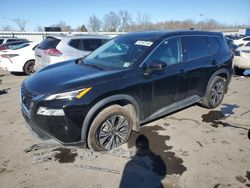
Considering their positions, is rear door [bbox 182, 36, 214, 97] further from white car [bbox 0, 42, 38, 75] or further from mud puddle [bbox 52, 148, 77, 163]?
white car [bbox 0, 42, 38, 75]

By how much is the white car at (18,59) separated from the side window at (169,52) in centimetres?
700

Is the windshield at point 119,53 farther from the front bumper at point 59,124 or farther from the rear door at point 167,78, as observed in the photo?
the front bumper at point 59,124

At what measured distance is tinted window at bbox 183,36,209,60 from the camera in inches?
172

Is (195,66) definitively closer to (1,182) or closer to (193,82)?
(193,82)

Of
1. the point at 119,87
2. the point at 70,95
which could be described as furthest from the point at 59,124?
the point at 119,87

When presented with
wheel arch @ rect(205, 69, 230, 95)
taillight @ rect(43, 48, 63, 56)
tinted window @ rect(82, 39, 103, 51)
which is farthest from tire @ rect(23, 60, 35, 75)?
wheel arch @ rect(205, 69, 230, 95)

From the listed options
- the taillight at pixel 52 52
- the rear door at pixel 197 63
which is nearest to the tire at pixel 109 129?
the rear door at pixel 197 63

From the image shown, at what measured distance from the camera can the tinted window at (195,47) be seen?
437 centimetres

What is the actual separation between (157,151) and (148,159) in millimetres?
277

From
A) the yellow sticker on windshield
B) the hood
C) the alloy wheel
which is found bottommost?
the alloy wheel

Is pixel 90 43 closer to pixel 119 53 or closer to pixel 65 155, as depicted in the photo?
pixel 119 53

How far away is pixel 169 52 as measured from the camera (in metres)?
4.08

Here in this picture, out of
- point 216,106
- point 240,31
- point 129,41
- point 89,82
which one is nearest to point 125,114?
point 89,82

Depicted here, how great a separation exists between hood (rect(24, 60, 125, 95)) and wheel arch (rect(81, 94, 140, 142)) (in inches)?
11.6
